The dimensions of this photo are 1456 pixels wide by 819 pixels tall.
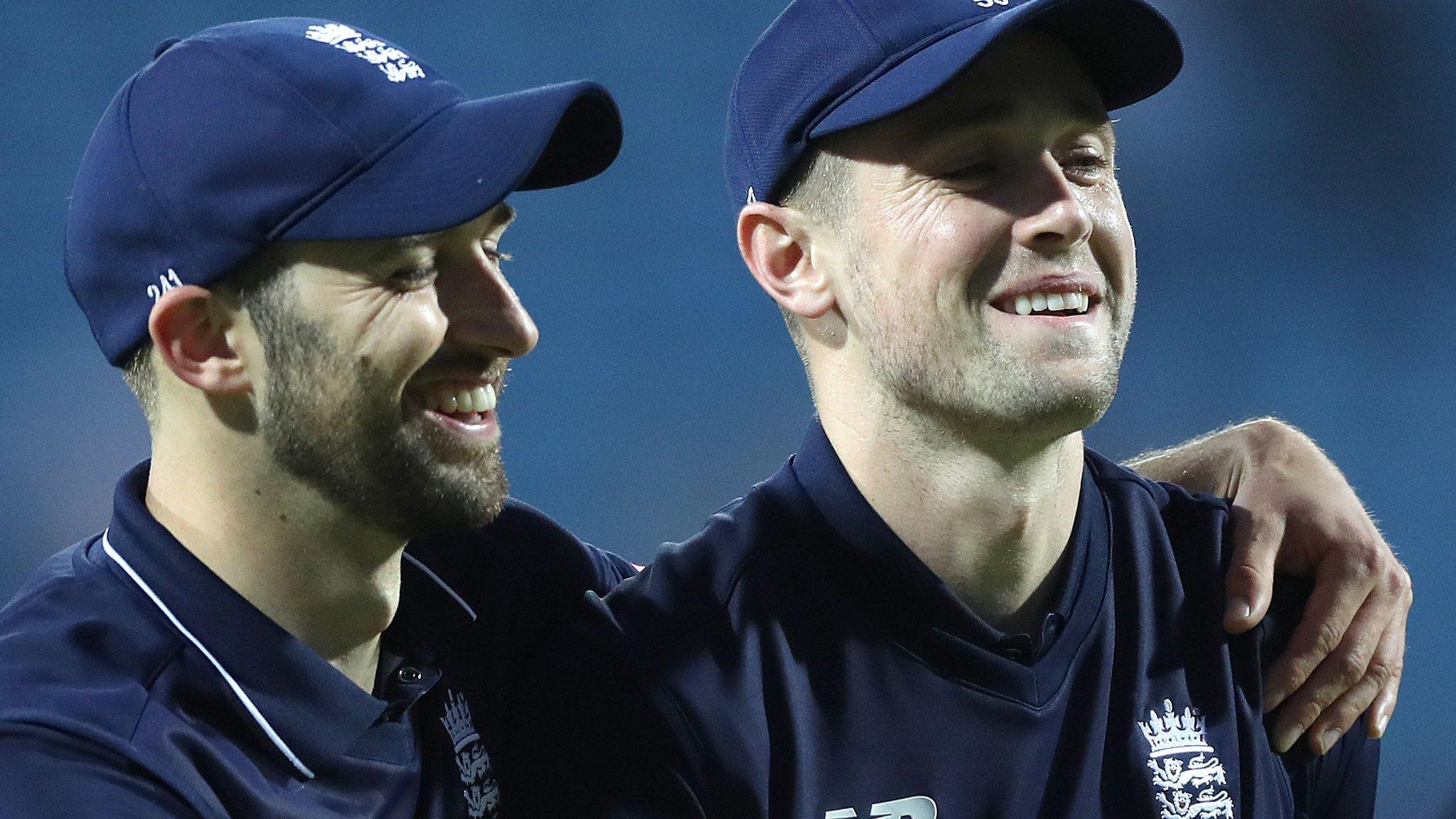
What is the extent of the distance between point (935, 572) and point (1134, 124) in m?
2.88

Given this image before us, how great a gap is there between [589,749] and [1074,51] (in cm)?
81

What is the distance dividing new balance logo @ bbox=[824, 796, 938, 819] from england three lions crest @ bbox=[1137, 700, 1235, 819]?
0.75 ft

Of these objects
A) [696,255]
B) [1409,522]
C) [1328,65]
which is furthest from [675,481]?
[1328,65]

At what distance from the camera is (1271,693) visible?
1.69 metres

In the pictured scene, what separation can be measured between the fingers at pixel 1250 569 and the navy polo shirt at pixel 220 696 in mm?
693

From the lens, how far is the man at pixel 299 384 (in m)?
1.48

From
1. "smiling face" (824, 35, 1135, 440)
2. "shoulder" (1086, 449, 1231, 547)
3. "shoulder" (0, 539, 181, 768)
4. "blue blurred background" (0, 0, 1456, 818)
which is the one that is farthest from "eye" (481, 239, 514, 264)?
"blue blurred background" (0, 0, 1456, 818)

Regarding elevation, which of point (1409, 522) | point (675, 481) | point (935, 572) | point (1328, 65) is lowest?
point (675, 481)

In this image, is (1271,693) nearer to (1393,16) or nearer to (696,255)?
(696,255)

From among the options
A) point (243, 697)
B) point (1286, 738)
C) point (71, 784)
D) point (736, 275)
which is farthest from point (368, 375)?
point (736, 275)

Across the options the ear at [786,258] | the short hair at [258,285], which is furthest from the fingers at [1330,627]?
the short hair at [258,285]

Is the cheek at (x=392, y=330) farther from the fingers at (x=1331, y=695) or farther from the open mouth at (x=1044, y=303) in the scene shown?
the fingers at (x=1331, y=695)

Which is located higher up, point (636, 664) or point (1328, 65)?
point (1328, 65)

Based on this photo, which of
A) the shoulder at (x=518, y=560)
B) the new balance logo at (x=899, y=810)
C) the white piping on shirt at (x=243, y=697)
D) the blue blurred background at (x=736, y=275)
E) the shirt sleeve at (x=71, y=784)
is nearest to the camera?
the shirt sleeve at (x=71, y=784)
